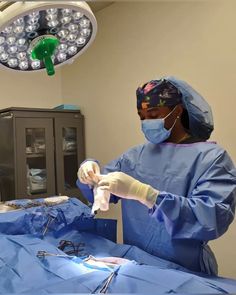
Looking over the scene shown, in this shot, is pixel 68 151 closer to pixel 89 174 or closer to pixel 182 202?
pixel 89 174

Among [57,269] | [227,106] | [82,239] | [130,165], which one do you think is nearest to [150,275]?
[57,269]

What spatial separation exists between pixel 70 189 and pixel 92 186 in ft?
5.69

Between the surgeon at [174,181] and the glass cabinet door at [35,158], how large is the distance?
139 cm

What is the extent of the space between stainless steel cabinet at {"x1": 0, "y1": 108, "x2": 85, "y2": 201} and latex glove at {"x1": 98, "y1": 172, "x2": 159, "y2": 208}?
70.8 inches

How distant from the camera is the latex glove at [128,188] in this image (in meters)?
1.12

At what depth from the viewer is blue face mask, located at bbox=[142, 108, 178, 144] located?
144cm

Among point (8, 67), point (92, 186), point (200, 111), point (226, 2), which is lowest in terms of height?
point (92, 186)

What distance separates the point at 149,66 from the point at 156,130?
130 centimetres

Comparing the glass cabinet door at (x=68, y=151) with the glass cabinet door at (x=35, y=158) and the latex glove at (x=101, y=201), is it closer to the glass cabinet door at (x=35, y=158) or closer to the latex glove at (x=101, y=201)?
the glass cabinet door at (x=35, y=158)

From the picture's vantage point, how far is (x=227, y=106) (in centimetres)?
212

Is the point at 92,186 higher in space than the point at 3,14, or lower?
lower

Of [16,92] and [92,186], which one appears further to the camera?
[16,92]

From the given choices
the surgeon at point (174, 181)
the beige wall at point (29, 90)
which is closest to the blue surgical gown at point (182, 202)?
the surgeon at point (174, 181)

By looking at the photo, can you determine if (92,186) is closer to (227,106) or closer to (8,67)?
(8,67)
